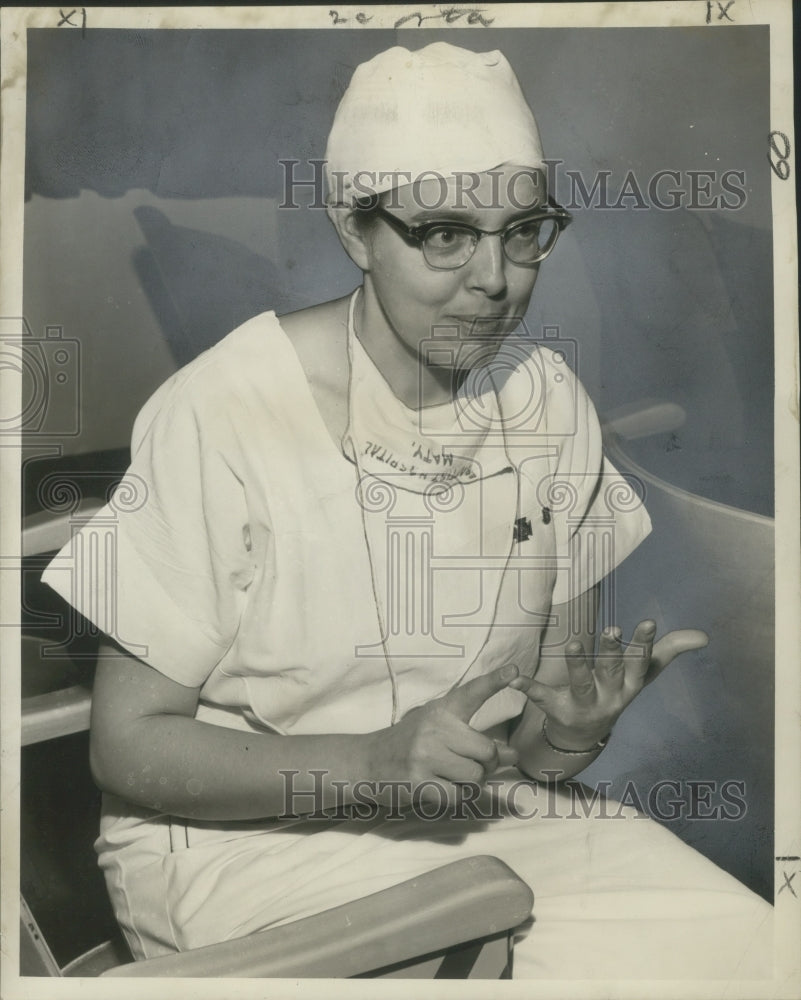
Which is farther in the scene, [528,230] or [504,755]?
[528,230]

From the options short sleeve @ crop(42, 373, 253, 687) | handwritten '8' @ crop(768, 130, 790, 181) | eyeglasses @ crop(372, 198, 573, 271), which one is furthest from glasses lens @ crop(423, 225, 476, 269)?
handwritten '8' @ crop(768, 130, 790, 181)

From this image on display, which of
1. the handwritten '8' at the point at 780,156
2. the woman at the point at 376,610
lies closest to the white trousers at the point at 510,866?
the woman at the point at 376,610

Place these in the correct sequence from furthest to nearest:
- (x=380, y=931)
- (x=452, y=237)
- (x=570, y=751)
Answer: (x=570, y=751) < (x=452, y=237) < (x=380, y=931)

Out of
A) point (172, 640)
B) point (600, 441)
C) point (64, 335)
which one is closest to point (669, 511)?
point (600, 441)

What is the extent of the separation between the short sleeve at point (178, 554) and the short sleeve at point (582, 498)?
529mm

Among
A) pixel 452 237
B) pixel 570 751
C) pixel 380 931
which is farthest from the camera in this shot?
pixel 570 751

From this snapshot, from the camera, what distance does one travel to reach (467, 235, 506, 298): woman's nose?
2.06 meters

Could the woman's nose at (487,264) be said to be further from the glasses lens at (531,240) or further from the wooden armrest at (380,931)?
the wooden armrest at (380,931)

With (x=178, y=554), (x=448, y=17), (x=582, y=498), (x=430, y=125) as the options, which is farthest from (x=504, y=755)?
(x=448, y=17)

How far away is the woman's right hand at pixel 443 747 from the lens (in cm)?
196

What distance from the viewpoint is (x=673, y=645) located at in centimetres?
211

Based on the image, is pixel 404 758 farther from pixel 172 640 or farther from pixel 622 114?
pixel 622 114
